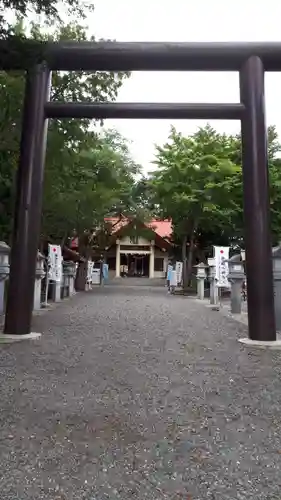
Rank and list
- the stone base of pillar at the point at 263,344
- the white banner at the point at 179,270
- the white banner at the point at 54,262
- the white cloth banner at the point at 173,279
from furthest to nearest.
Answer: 1. the white banner at the point at 179,270
2. the white cloth banner at the point at 173,279
3. the white banner at the point at 54,262
4. the stone base of pillar at the point at 263,344

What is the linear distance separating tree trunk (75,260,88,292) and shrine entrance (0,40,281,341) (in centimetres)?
1905

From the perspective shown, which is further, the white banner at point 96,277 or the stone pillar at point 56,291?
the white banner at point 96,277

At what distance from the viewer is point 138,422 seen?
3.74 meters

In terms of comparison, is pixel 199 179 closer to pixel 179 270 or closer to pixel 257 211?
pixel 179 270

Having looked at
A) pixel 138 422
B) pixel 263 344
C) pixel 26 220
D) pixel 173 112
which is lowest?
pixel 138 422

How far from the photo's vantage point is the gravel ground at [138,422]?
2729 millimetres

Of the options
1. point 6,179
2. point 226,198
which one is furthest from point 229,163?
point 6,179

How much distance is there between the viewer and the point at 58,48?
25.1 feet

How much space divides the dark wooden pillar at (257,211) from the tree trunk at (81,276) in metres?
19.6

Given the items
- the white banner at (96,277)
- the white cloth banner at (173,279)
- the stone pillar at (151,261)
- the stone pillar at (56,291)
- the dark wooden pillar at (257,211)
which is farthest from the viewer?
the stone pillar at (151,261)

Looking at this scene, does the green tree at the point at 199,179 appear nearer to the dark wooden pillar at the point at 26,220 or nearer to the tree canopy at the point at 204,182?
the tree canopy at the point at 204,182

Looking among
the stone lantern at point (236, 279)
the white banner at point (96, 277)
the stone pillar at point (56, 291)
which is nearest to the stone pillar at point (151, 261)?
the white banner at point (96, 277)

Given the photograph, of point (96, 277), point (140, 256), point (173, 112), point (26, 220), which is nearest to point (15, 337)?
point (26, 220)

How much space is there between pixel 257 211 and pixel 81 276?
2046cm
